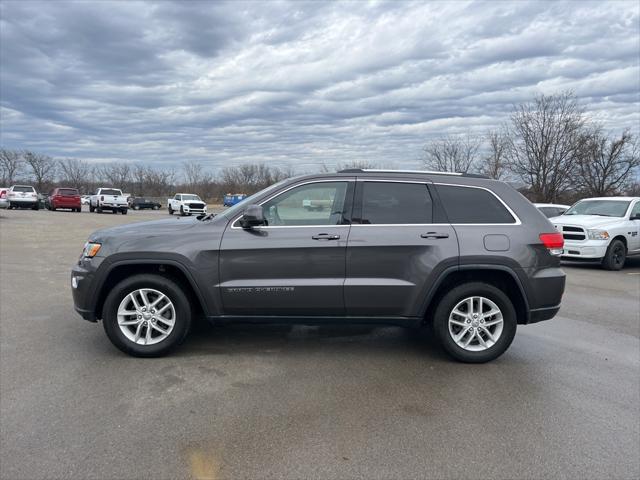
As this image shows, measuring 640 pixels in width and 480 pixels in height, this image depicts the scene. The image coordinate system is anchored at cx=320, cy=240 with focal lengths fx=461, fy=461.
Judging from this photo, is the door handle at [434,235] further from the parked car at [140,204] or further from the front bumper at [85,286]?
the parked car at [140,204]

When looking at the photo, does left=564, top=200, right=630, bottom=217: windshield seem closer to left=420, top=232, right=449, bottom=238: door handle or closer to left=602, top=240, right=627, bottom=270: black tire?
left=602, top=240, right=627, bottom=270: black tire

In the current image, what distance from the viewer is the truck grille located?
11.3m

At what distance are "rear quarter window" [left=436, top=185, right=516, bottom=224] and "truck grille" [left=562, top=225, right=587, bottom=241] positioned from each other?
8.12m

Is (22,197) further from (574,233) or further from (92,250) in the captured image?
(574,233)

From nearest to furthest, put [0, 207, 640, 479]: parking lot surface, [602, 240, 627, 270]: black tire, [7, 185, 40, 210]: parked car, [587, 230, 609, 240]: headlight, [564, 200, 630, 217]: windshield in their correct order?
1. [0, 207, 640, 479]: parking lot surface
2. [587, 230, 609, 240]: headlight
3. [602, 240, 627, 270]: black tire
4. [564, 200, 630, 217]: windshield
5. [7, 185, 40, 210]: parked car

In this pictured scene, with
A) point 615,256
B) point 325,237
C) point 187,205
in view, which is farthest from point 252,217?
point 187,205

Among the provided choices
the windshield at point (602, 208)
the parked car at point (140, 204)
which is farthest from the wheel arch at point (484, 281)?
the parked car at point (140, 204)

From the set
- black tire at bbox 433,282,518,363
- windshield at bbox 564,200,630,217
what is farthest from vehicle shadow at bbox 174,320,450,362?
windshield at bbox 564,200,630,217

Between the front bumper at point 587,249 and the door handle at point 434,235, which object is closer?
the door handle at point 434,235

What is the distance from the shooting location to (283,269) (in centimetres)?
434

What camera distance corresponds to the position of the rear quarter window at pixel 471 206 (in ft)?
14.9

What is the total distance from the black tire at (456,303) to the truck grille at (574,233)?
823 centimetres

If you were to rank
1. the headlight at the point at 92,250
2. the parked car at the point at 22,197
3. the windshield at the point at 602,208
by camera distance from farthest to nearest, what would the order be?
the parked car at the point at 22,197 → the windshield at the point at 602,208 → the headlight at the point at 92,250

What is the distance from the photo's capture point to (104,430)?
3.17 metres
